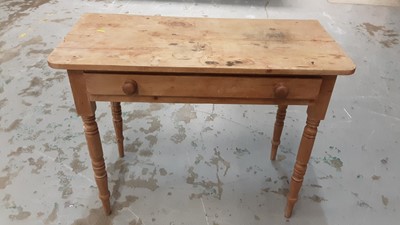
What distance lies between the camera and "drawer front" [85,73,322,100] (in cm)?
105

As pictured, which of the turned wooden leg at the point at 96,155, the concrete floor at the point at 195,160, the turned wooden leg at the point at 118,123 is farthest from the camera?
the turned wooden leg at the point at 118,123

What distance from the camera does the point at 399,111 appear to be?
7.18 feet

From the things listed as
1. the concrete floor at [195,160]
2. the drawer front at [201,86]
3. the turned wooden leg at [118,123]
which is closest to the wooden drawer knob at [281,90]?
the drawer front at [201,86]

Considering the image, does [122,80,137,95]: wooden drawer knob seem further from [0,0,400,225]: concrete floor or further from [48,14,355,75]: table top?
[0,0,400,225]: concrete floor

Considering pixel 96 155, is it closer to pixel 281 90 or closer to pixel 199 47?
pixel 199 47

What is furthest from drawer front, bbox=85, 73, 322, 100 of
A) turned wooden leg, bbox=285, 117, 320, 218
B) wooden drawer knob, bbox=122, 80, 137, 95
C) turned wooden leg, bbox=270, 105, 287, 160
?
turned wooden leg, bbox=270, 105, 287, 160

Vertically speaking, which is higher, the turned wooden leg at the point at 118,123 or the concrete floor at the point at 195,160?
the turned wooden leg at the point at 118,123

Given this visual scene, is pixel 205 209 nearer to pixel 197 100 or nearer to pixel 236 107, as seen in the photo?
pixel 197 100

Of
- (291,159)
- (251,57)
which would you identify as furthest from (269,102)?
(291,159)

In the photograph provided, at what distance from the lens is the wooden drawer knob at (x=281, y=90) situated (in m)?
1.06

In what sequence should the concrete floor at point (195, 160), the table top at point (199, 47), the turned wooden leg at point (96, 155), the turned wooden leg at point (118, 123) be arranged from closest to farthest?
the table top at point (199, 47) → the turned wooden leg at point (96, 155) → the concrete floor at point (195, 160) → the turned wooden leg at point (118, 123)

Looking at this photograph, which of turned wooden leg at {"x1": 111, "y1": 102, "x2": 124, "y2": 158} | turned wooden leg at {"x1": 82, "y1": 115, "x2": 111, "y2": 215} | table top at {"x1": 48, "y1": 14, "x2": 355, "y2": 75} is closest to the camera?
table top at {"x1": 48, "y1": 14, "x2": 355, "y2": 75}

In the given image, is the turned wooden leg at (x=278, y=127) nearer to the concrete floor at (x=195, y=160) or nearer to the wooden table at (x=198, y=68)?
the concrete floor at (x=195, y=160)

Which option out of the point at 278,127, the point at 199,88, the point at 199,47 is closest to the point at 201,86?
the point at 199,88
